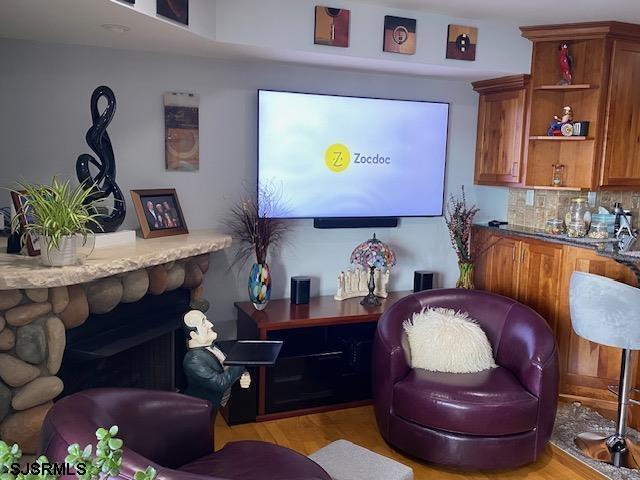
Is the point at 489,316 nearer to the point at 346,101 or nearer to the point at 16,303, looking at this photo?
the point at 346,101

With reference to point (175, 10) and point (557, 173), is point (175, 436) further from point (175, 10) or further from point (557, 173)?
point (557, 173)

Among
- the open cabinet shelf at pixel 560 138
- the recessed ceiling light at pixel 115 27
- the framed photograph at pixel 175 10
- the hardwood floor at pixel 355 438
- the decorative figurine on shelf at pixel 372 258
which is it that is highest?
the framed photograph at pixel 175 10

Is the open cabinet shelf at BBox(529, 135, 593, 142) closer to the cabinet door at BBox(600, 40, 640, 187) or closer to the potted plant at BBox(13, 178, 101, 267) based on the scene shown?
the cabinet door at BBox(600, 40, 640, 187)

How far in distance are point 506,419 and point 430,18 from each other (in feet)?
7.41

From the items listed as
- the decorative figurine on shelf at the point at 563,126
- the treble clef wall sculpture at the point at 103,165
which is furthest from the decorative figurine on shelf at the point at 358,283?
the treble clef wall sculpture at the point at 103,165

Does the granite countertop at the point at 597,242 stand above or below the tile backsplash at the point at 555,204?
below

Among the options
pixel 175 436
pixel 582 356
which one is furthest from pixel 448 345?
pixel 175 436

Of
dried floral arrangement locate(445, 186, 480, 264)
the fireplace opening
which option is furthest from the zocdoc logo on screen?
the fireplace opening

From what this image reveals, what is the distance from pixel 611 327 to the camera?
2.75 m

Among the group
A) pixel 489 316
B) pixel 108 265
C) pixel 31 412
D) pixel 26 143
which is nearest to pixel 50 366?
pixel 31 412

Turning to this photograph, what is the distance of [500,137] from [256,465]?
2.89 meters

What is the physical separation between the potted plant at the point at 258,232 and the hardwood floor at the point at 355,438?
708mm

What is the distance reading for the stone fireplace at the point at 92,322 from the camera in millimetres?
2145

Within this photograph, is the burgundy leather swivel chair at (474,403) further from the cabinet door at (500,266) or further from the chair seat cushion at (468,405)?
the cabinet door at (500,266)
